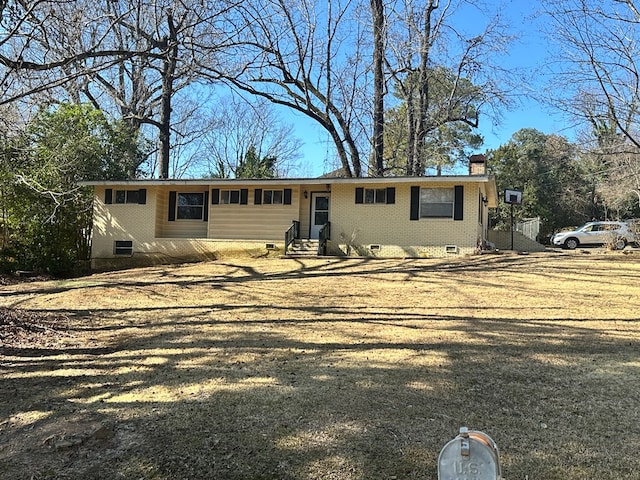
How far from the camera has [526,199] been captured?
1347 inches

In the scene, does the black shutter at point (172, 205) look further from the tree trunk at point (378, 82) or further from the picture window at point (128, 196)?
the tree trunk at point (378, 82)

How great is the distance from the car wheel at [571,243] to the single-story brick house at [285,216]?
6.79m

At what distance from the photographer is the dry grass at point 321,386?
122 inches

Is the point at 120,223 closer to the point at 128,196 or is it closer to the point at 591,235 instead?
the point at 128,196

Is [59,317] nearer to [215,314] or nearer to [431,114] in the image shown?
[215,314]

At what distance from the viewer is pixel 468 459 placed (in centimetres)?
180

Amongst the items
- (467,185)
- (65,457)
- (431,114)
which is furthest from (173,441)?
(431,114)

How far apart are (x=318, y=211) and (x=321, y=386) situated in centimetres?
1363

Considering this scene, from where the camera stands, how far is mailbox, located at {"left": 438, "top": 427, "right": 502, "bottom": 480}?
1.78 metres

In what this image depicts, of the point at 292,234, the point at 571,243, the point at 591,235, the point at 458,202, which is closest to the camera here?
the point at 458,202

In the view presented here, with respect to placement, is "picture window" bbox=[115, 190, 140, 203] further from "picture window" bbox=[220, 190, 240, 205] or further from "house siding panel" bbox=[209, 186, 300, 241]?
"picture window" bbox=[220, 190, 240, 205]

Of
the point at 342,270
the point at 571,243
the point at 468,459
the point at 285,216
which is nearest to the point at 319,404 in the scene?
the point at 468,459

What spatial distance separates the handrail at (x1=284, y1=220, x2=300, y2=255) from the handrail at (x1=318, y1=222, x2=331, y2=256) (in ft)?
2.99

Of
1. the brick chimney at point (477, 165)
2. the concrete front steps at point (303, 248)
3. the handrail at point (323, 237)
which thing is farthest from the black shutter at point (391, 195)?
the brick chimney at point (477, 165)
